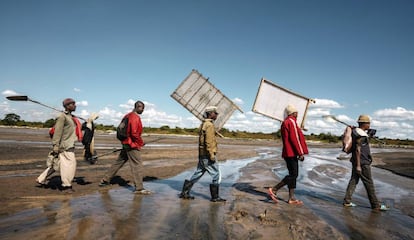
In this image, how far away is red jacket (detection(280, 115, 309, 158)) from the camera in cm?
692

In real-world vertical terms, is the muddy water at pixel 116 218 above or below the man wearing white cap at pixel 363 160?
below

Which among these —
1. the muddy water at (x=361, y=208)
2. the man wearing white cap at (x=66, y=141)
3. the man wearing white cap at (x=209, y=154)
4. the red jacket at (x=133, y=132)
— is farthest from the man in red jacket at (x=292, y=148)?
the man wearing white cap at (x=66, y=141)

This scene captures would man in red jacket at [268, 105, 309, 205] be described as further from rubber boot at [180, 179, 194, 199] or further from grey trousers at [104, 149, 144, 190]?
grey trousers at [104, 149, 144, 190]

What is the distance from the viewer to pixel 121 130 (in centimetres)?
777

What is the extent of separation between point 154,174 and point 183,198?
404 centimetres

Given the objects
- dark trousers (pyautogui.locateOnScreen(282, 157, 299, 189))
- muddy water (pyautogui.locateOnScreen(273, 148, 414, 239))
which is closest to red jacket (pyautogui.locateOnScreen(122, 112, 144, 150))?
dark trousers (pyautogui.locateOnScreen(282, 157, 299, 189))

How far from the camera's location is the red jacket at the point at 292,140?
692 centimetres

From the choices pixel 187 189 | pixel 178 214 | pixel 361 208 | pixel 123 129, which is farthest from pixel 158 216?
pixel 361 208

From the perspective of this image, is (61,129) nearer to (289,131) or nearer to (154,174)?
(154,174)

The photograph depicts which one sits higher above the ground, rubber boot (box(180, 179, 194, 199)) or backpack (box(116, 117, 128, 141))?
backpack (box(116, 117, 128, 141))

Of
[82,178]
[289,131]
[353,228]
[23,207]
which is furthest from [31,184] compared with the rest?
[353,228]

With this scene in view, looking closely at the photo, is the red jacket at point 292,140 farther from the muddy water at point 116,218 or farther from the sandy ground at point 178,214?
the muddy water at point 116,218

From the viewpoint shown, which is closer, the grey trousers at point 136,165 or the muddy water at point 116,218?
the muddy water at point 116,218

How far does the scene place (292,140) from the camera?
7.00 meters
